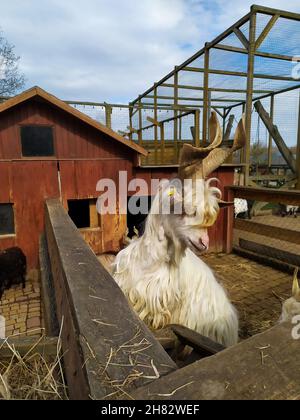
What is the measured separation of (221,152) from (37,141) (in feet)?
12.6

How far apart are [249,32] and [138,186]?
11.9 ft

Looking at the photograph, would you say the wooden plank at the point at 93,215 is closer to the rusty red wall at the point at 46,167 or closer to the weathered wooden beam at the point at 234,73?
the rusty red wall at the point at 46,167

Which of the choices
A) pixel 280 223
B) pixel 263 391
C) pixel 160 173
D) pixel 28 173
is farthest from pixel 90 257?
pixel 280 223

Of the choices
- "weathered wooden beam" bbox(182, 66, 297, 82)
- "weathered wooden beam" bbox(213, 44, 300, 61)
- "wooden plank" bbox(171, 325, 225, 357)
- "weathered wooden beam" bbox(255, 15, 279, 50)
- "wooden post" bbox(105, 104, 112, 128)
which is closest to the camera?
"wooden plank" bbox(171, 325, 225, 357)

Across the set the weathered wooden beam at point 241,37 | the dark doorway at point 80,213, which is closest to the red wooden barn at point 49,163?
the dark doorway at point 80,213

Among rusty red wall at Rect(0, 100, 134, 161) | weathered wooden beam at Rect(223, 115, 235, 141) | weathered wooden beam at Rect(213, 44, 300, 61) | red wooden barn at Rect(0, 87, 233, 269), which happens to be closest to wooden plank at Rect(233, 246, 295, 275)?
red wooden barn at Rect(0, 87, 233, 269)

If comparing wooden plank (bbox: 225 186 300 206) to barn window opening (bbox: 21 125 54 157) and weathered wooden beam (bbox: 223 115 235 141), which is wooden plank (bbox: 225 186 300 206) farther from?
weathered wooden beam (bbox: 223 115 235 141)

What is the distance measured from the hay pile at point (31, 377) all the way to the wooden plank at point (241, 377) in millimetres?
376

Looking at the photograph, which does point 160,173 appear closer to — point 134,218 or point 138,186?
point 138,186

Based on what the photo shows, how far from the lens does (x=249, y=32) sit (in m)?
5.45

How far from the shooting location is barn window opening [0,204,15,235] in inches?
209

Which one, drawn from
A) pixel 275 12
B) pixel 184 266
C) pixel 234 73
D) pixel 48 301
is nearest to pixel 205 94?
pixel 275 12

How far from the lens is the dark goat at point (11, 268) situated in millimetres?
4805

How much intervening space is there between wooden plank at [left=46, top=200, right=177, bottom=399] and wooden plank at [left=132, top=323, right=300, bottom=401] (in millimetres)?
90
